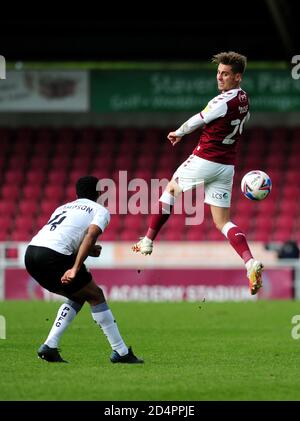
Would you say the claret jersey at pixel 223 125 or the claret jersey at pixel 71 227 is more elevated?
the claret jersey at pixel 223 125

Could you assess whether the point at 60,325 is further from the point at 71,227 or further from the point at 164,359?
the point at 164,359

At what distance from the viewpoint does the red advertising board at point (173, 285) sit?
20.5 m

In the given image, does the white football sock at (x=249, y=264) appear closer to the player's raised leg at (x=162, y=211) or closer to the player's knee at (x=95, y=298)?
the player's raised leg at (x=162, y=211)

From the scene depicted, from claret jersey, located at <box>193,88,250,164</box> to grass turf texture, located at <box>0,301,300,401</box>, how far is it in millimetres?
2035

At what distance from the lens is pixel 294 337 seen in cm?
1216

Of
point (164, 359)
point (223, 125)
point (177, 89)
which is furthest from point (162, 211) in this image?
point (177, 89)

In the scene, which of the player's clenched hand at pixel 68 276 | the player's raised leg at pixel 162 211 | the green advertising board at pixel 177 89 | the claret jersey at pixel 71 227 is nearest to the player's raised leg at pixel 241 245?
the player's raised leg at pixel 162 211

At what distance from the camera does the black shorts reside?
8.97 metres

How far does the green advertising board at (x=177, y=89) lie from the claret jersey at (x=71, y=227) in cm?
1579

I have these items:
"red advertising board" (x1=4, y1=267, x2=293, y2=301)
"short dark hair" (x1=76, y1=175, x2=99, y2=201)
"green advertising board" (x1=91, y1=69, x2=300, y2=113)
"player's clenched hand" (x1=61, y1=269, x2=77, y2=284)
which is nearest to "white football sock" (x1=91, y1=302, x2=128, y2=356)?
"player's clenched hand" (x1=61, y1=269, x2=77, y2=284)

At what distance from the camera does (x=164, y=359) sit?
382 inches

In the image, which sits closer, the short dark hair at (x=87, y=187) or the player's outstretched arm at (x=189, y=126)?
the short dark hair at (x=87, y=187)

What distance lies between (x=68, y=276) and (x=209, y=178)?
2356 mm
